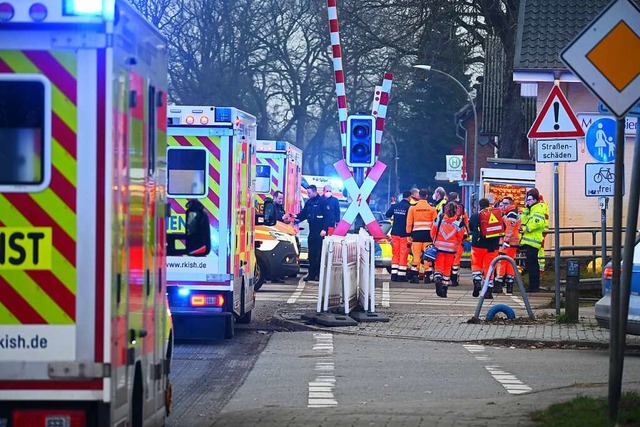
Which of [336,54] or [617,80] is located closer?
[617,80]

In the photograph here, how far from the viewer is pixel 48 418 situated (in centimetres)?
648

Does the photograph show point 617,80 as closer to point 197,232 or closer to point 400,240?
point 197,232

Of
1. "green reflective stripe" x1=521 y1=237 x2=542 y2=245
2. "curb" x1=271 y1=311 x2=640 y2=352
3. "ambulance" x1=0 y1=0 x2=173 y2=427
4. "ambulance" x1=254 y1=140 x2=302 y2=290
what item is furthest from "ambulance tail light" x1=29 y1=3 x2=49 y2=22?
"green reflective stripe" x1=521 y1=237 x2=542 y2=245

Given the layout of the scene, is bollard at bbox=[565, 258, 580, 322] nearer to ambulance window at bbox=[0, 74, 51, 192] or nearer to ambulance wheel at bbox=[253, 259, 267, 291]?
ambulance wheel at bbox=[253, 259, 267, 291]

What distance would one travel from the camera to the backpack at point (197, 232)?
8.59m

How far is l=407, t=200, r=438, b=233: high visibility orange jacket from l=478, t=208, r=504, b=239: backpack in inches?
126

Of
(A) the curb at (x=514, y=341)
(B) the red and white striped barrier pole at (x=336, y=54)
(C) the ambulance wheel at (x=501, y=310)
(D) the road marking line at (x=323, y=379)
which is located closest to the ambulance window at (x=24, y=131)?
(D) the road marking line at (x=323, y=379)

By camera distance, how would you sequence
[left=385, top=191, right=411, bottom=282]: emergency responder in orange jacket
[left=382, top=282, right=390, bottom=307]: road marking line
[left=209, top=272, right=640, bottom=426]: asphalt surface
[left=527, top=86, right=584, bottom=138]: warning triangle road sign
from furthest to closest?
[left=385, top=191, right=411, bottom=282]: emergency responder in orange jacket → [left=382, top=282, right=390, bottom=307]: road marking line → [left=527, top=86, right=584, bottom=138]: warning triangle road sign → [left=209, top=272, right=640, bottom=426]: asphalt surface

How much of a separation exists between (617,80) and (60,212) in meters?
4.55

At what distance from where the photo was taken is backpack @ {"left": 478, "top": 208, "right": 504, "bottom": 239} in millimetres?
25547

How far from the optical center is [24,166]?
6.46 meters

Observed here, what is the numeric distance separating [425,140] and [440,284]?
62559 mm

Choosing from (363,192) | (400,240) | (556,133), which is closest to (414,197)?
(400,240)

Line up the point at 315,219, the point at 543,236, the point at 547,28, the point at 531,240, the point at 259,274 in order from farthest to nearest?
the point at 547,28
the point at 315,219
the point at 543,236
the point at 531,240
the point at 259,274
